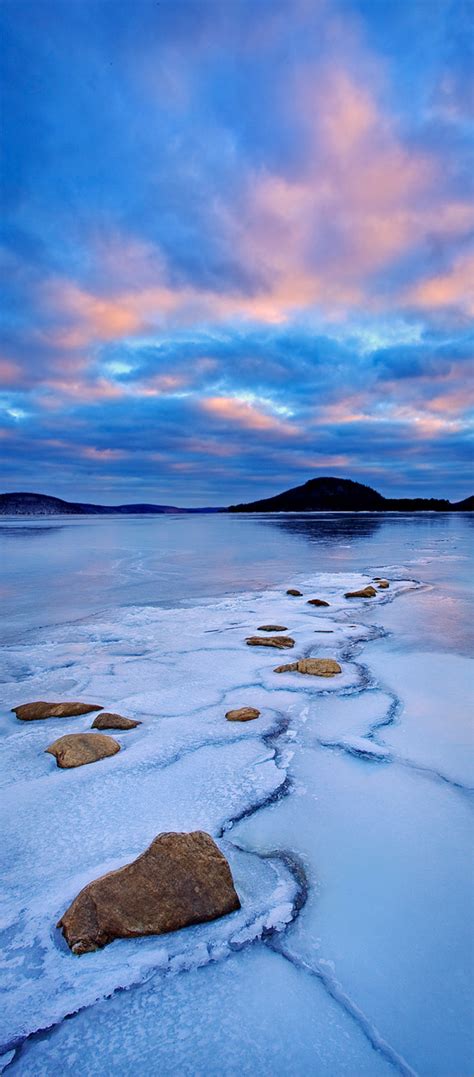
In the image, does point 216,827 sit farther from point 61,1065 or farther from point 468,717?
point 468,717

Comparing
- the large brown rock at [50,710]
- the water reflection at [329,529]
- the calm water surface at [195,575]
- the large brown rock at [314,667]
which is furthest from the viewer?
the water reflection at [329,529]

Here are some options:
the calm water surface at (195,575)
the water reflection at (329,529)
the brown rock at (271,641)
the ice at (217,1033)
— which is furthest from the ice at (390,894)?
the water reflection at (329,529)

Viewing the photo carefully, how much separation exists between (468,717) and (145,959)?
2.92 meters

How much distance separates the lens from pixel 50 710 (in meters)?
4.03

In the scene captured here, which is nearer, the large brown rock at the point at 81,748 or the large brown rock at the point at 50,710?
the large brown rock at the point at 81,748

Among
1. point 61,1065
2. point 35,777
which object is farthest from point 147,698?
point 61,1065

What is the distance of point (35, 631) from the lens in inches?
Result: 287

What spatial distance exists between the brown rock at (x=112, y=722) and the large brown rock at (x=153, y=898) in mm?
1714

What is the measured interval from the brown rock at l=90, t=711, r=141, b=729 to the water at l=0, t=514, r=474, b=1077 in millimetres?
84

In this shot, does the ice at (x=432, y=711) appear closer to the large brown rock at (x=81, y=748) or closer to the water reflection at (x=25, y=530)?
the large brown rock at (x=81, y=748)

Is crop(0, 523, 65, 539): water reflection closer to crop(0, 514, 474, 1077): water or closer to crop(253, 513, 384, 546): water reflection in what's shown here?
crop(253, 513, 384, 546): water reflection

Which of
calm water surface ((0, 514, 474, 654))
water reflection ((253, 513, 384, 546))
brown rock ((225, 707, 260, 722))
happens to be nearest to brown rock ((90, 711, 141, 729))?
brown rock ((225, 707, 260, 722))

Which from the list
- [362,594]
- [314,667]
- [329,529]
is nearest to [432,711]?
[314,667]

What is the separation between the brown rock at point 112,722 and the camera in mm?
3701
